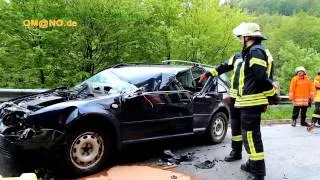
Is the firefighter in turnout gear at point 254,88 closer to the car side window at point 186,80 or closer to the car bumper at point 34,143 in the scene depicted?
the car side window at point 186,80

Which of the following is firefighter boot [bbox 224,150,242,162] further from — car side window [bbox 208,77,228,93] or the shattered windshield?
the shattered windshield

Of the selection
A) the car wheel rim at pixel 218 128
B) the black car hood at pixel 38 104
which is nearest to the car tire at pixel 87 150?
the black car hood at pixel 38 104

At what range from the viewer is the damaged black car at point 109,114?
15.9ft

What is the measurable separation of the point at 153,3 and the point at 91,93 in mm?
18234

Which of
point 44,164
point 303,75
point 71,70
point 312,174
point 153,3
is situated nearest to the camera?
point 44,164

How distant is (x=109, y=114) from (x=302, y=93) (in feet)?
25.6

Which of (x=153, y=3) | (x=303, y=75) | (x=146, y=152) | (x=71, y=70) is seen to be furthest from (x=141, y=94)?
(x=153, y=3)

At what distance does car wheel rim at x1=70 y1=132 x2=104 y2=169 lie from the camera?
16.5ft

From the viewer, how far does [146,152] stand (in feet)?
21.4

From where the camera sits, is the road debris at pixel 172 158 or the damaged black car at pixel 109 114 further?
the road debris at pixel 172 158

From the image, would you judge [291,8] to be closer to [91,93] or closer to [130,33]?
[130,33]

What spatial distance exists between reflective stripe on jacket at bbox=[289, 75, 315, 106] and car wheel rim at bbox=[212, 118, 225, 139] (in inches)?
189

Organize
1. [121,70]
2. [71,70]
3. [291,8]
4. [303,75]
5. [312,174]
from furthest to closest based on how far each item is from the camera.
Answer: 1. [291,8]
2. [71,70]
3. [303,75]
4. [121,70]
5. [312,174]

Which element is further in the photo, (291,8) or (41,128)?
(291,8)
